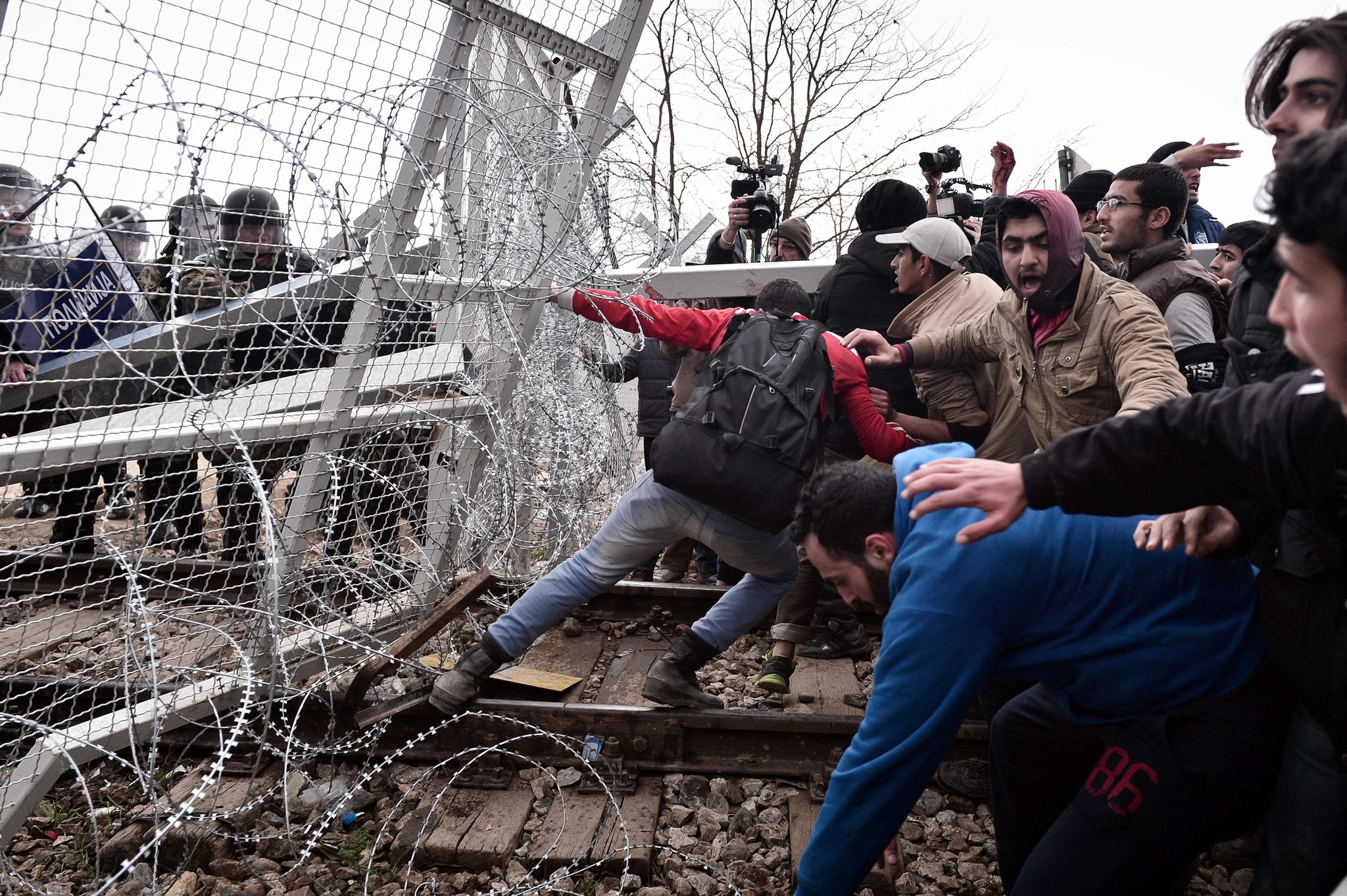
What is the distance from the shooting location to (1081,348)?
2.96 m

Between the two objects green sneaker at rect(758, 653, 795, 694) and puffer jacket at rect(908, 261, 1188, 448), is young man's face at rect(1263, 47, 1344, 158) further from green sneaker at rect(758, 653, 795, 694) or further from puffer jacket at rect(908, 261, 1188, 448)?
green sneaker at rect(758, 653, 795, 694)

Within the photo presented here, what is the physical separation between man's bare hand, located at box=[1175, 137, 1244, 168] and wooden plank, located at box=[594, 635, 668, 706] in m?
3.19

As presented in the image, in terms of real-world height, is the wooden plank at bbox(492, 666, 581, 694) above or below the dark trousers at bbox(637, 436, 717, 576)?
below

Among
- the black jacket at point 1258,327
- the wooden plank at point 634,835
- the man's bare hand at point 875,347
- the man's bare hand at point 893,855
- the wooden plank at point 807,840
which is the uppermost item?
the black jacket at point 1258,327

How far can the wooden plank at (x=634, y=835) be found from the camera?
291 centimetres

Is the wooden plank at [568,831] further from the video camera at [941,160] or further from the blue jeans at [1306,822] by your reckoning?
the video camera at [941,160]

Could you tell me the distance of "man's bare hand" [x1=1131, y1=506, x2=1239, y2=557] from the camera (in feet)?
6.04

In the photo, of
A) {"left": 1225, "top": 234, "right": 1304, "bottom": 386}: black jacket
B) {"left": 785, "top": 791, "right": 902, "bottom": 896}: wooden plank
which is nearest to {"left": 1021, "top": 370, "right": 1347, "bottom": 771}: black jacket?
{"left": 1225, "top": 234, "right": 1304, "bottom": 386}: black jacket

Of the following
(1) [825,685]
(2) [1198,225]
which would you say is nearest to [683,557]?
(1) [825,685]

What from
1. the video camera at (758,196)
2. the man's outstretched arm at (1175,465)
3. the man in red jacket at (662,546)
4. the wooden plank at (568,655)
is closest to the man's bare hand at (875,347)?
the man in red jacket at (662,546)

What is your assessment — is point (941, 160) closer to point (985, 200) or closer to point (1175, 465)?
point (985, 200)

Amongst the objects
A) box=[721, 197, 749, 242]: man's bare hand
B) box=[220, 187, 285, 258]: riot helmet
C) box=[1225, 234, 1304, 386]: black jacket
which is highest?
box=[721, 197, 749, 242]: man's bare hand

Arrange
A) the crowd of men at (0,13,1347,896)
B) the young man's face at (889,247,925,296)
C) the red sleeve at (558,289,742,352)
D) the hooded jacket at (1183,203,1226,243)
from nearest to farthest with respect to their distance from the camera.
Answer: the crowd of men at (0,13,1347,896) < the young man's face at (889,247,925,296) < the red sleeve at (558,289,742,352) < the hooded jacket at (1183,203,1226,243)

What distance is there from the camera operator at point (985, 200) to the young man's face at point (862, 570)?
211 centimetres
